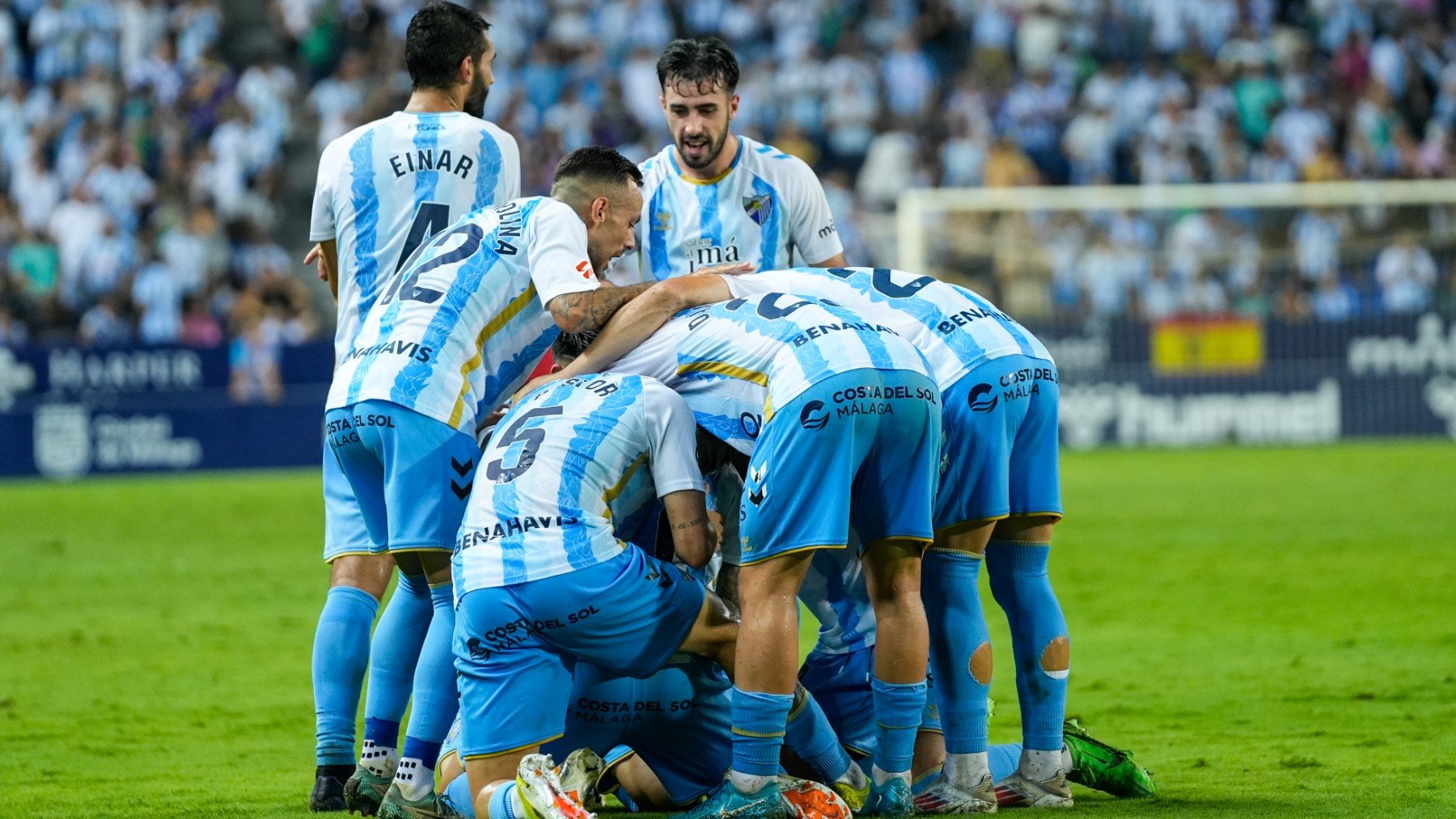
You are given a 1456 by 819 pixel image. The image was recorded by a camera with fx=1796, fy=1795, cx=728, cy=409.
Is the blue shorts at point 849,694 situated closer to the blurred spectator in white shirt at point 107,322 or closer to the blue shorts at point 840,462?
the blue shorts at point 840,462

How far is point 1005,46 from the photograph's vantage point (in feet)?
80.3

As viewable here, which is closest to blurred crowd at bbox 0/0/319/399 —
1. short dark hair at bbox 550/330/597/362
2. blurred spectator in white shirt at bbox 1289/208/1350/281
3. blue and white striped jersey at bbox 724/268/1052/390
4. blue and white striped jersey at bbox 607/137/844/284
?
blurred spectator in white shirt at bbox 1289/208/1350/281

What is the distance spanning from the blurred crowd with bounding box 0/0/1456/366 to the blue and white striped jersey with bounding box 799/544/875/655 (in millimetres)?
14389

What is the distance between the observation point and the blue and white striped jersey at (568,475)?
5.20 meters

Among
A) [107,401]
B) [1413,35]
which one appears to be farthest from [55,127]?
[1413,35]

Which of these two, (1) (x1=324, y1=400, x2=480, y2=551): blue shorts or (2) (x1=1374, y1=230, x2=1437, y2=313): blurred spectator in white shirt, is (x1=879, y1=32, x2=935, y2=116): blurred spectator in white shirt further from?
(1) (x1=324, y1=400, x2=480, y2=551): blue shorts

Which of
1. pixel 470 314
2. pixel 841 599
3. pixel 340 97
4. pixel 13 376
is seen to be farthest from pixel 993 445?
pixel 340 97

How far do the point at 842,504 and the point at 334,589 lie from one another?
198cm

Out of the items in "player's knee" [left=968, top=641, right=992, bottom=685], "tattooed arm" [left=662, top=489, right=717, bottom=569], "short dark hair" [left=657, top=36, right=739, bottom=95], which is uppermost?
"short dark hair" [left=657, top=36, right=739, bottom=95]

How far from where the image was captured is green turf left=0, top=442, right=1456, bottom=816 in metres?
6.14

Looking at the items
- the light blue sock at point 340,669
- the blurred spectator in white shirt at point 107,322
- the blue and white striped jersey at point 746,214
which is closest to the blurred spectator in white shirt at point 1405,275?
the blurred spectator in white shirt at point 107,322

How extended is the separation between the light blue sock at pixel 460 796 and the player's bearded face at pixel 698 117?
301 cm

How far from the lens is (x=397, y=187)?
255 inches

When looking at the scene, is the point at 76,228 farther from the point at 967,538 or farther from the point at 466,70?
the point at 967,538
